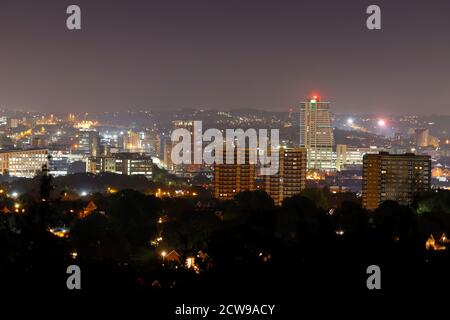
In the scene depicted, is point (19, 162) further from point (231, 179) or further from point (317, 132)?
point (317, 132)

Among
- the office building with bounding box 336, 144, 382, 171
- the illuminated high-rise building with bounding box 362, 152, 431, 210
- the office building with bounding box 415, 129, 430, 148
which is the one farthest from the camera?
the office building with bounding box 415, 129, 430, 148

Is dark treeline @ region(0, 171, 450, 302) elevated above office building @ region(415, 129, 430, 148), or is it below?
below

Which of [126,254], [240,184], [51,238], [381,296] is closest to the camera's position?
[381,296]

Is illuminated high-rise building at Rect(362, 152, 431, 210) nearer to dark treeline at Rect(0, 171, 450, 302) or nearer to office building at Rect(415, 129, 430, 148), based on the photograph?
dark treeline at Rect(0, 171, 450, 302)

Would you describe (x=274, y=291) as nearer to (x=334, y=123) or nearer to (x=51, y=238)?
(x=51, y=238)

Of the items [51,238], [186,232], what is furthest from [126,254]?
[51,238]

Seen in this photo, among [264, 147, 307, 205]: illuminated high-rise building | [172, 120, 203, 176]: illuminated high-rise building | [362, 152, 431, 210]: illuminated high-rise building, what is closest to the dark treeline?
[264, 147, 307, 205]: illuminated high-rise building

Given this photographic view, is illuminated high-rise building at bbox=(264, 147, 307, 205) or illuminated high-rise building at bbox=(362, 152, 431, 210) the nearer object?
illuminated high-rise building at bbox=(362, 152, 431, 210)
